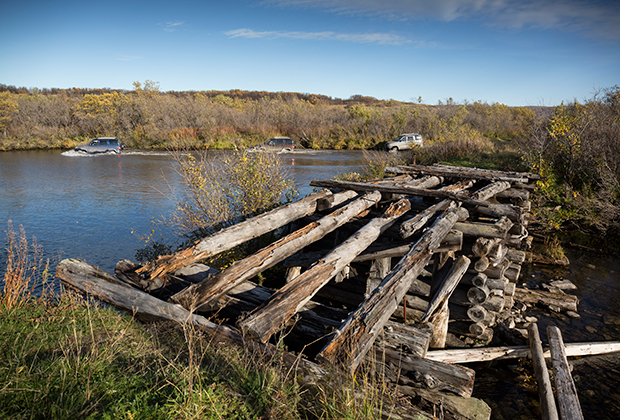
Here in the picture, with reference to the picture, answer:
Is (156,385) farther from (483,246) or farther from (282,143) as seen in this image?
(282,143)

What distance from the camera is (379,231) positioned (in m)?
6.00

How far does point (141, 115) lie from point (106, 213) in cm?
3259

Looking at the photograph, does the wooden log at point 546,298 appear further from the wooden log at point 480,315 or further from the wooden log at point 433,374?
the wooden log at point 433,374

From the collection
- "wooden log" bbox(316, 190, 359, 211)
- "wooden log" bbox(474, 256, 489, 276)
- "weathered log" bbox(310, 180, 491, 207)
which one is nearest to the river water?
"wooden log" bbox(474, 256, 489, 276)

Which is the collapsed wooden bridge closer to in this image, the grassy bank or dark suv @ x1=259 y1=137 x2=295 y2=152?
the grassy bank

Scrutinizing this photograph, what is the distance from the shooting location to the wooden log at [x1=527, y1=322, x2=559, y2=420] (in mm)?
3913

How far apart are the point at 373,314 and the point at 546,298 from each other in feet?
18.4

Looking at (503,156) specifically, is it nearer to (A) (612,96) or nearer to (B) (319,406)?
(A) (612,96)

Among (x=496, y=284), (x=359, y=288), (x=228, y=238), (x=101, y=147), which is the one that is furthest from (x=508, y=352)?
(x=101, y=147)

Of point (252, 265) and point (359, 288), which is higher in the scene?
point (252, 265)

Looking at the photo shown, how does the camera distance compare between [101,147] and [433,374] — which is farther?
[101,147]

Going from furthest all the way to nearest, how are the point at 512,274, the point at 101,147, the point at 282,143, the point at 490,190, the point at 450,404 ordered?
the point at 282,143, the point at 101,147, the point at 490,190, the point at 512,274, the point at 450,404

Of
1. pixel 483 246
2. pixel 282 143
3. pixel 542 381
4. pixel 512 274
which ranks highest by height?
pixel 282 143

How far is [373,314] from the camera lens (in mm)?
A: 3555
